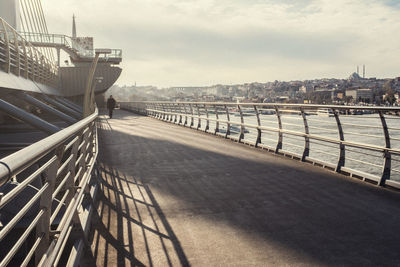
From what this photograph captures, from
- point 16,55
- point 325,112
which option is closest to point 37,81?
point 16,55

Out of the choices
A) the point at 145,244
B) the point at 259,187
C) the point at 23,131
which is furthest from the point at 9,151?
the point at 145,244

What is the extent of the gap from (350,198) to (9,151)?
1246cm

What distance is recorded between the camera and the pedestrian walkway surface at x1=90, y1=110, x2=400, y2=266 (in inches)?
136

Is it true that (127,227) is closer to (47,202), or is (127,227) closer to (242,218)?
(242,218)

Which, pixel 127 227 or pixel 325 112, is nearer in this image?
pixel 127 227

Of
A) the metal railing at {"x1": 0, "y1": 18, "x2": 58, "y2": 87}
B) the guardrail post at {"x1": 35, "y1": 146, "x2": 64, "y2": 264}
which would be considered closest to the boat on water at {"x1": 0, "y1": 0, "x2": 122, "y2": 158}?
the metal railing at {"x1": 0, "y1": 18, "x2": 58, "y2": 87}

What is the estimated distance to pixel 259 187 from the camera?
606cm

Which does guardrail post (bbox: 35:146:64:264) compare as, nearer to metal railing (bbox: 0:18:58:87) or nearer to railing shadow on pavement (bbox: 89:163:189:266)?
railing shadow on pavement (bbox: 89:163:189:266)

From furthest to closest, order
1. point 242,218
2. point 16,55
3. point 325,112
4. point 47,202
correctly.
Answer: point 16,55 < point 325,112 < point 242,218 < point 47,202

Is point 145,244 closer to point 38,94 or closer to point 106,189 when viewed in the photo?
point 106,189

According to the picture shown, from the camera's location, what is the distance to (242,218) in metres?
4.52

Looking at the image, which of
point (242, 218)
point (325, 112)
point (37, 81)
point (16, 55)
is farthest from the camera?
point (37, 81)

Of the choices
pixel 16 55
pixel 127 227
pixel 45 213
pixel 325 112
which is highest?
pixel 16 55

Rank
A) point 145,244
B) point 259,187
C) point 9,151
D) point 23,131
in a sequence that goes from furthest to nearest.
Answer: point 23,131, point 9,151, point 259,187, point 145,244
